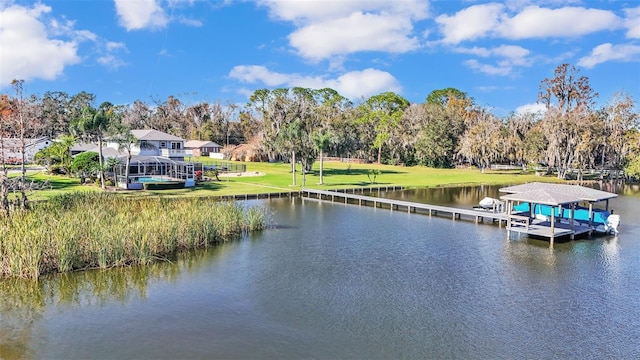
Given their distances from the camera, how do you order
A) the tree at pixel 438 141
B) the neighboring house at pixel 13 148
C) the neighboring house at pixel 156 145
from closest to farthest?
the neighboring house at pixel 13 148, the neighboring house at pixel 156 145, the tree at pixel 438 141

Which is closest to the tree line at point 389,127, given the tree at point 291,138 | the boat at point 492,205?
the tree at point 291,138

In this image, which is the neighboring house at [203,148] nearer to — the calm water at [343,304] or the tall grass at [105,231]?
the tall grass at [105,231]

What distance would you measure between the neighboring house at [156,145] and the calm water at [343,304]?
36330mm

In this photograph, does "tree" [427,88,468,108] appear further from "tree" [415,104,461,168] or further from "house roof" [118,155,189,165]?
"house roof" [118,155,189,165]

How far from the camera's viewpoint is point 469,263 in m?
21.7

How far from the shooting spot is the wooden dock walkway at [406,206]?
1275 inches

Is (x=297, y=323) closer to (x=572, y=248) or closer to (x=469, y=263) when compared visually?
(x=469, y=263)

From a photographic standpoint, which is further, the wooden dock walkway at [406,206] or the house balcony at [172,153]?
the house balcony at [172,153]

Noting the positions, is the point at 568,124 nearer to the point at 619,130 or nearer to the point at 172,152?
the point at 619,130

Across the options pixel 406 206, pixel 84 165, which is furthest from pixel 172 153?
pixel 406 206

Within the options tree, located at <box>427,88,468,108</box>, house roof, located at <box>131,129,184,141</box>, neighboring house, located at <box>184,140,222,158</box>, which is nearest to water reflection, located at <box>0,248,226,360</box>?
house roof, located at <box>131,129,184,141</box>

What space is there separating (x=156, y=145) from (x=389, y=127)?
141 ft

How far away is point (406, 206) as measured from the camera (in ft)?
128

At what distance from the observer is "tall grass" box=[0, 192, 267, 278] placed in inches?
721
